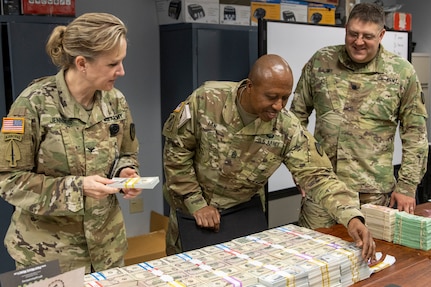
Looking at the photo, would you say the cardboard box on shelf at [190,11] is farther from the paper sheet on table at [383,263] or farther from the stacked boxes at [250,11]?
the paper sheet on table at [383,263]

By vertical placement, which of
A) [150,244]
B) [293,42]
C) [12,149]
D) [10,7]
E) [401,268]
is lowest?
[150,244]

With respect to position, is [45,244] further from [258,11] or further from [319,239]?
[258,11]

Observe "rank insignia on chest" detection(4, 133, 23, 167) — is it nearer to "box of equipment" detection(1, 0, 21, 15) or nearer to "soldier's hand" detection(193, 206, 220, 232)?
"soldier's hand" detection(193, 206, 220, 232)

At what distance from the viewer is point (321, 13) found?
3846mm

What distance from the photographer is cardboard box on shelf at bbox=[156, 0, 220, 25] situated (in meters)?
3.20

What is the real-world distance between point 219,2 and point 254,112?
67.7 inches

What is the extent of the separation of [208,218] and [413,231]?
0.77 metres

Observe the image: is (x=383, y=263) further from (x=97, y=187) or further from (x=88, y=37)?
(x=88, y=37)

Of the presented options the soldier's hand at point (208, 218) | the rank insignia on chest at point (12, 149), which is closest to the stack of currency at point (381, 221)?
the soldier's hand at point (208, 218)

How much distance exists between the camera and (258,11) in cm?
349

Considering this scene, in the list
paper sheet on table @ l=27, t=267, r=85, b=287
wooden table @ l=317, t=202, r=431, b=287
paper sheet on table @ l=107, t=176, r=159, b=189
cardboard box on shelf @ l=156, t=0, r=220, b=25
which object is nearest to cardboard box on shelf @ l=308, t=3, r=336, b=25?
cardboard box on shelf @ l=156, t=0, r=220, b=25

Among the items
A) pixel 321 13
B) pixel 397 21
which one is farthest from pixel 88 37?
pixel 397 21

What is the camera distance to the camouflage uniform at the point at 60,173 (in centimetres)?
148

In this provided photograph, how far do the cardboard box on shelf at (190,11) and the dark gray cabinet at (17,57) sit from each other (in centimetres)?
87
